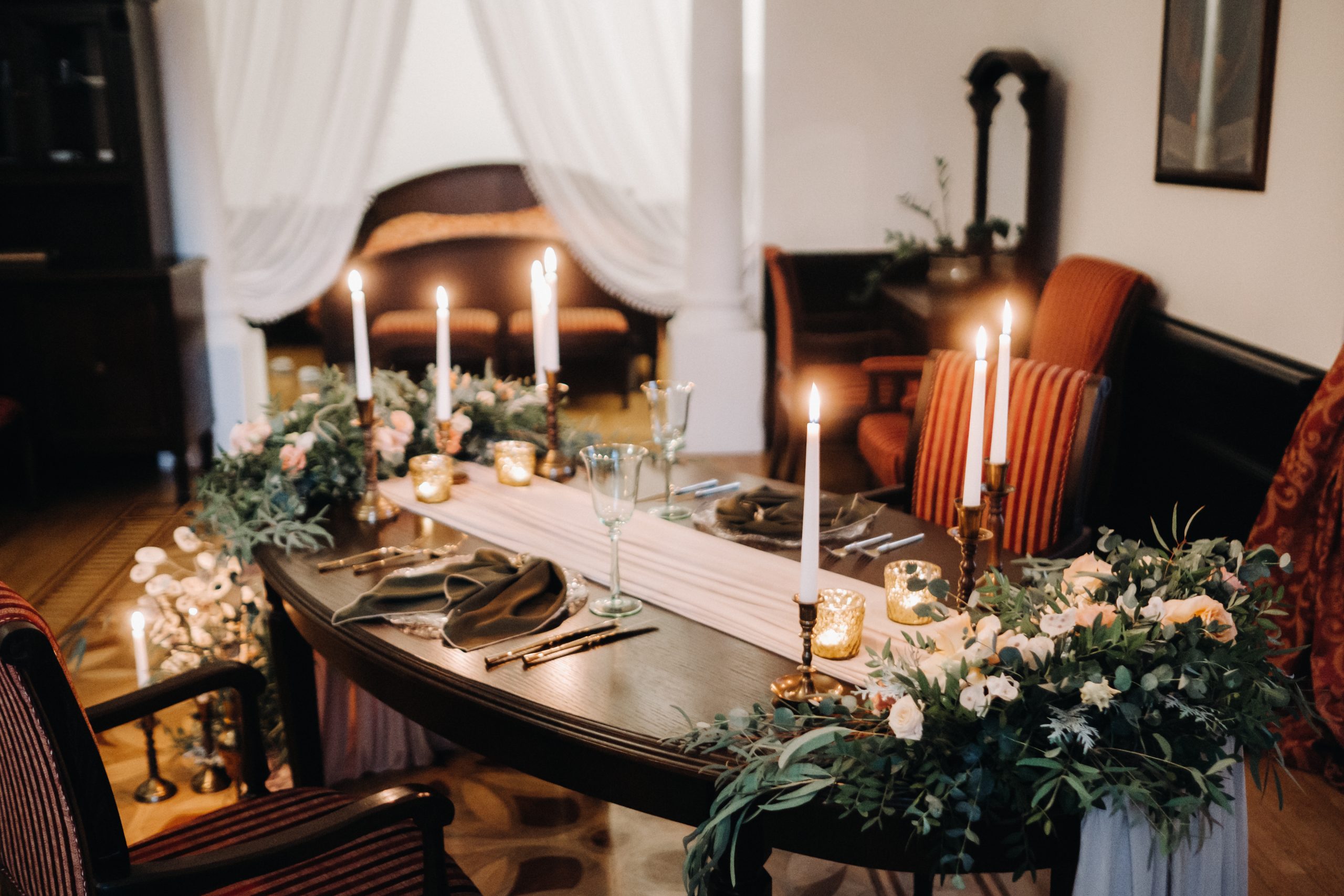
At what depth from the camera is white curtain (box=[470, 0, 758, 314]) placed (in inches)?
172

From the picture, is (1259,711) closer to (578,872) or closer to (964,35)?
(578,872)

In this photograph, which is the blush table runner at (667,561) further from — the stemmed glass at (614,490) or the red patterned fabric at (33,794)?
the red patterned fabric at (33,794)

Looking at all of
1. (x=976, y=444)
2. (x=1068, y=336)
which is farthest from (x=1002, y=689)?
(x=1068, y=336)

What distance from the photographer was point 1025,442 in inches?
85.7

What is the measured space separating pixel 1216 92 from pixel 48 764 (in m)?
3.07

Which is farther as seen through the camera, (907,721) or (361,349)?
(361,349)

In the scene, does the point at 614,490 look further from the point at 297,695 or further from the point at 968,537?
the point at 297,695

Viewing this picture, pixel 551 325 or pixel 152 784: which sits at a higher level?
pixel 551 325

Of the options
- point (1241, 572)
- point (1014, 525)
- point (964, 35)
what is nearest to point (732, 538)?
point (1014, 525)

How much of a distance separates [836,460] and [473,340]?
1.83 metres

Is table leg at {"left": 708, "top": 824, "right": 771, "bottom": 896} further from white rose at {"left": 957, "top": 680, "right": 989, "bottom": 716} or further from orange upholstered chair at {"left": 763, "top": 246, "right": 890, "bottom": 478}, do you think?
orange upholstered chair at {"left": 763, "top": 246, "right": 890, "bottom": 478}

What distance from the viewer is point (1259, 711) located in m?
1.13

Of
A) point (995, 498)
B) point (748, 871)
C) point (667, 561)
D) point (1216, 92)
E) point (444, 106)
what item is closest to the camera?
point (748, 871)

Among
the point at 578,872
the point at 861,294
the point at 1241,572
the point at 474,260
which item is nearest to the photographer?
the point at 1241,572
